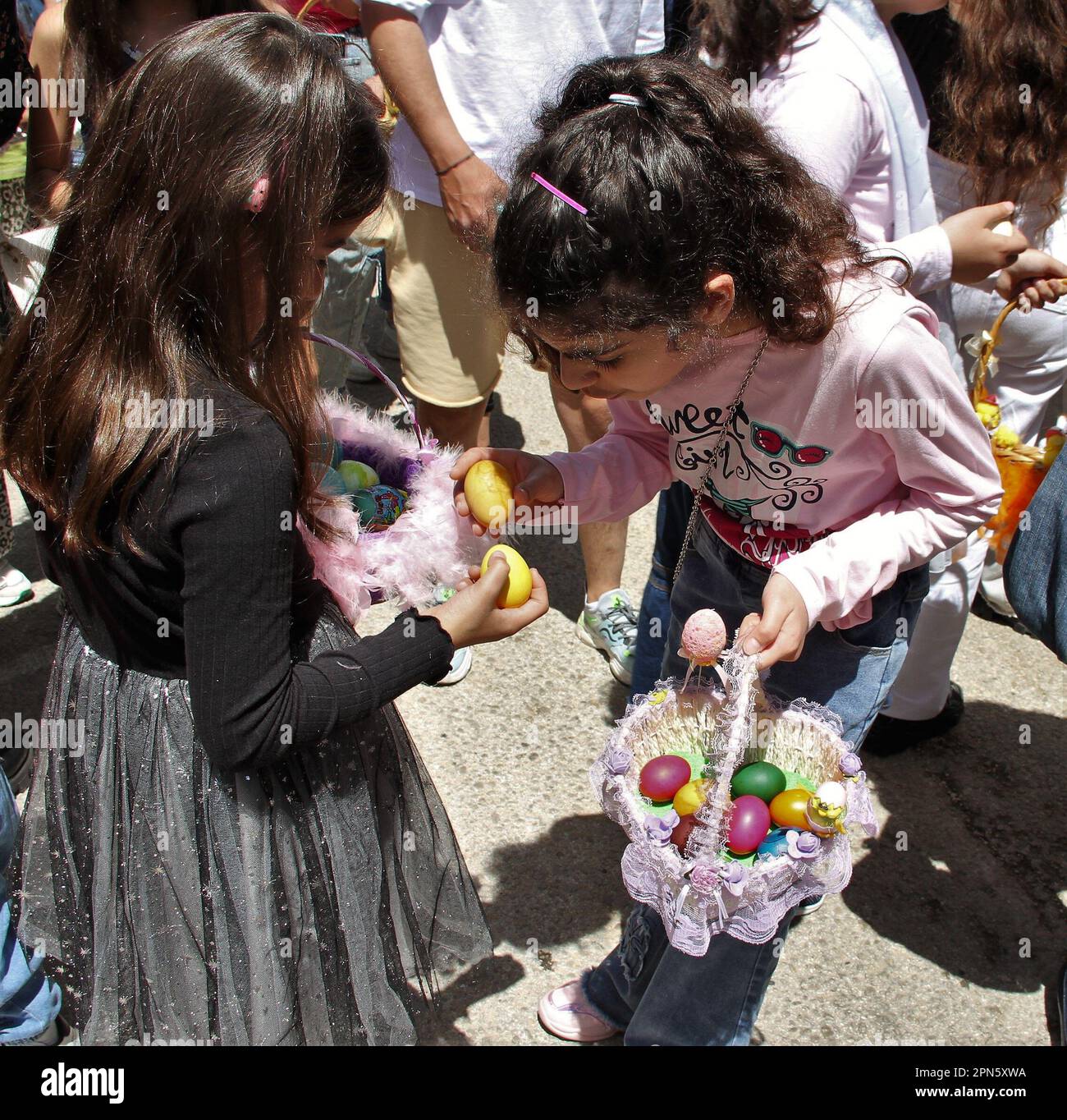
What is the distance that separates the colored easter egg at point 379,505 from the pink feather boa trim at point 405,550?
0.04 metres

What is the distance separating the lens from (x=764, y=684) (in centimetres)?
183

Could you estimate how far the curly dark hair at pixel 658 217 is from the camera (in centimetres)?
139

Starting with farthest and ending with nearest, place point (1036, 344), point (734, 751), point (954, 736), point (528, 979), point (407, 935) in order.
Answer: point (954, 736) < point (1036, 344) < point (528, 979) < point (407, 935) < point (734, 751)

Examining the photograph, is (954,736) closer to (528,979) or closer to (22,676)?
(528,979)

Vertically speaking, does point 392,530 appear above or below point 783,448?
below

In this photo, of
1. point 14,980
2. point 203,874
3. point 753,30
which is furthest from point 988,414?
point 14,980

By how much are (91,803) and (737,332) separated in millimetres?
1237

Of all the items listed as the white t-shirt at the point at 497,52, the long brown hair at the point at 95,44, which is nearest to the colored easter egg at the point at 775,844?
the white t-shirt at the point at 497,52

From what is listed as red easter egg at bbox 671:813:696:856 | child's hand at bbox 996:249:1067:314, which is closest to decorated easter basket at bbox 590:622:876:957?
red easter egg at bbox 671:813:696:856

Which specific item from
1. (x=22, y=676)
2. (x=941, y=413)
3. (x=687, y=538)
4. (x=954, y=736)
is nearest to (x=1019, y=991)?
(x=954, y=736)

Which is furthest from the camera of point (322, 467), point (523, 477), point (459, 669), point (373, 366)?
point (459, 669)

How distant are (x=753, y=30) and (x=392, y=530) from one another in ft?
4.05

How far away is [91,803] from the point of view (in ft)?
5.49

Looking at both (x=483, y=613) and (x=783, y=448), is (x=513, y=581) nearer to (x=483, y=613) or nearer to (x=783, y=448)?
(x=483, y=613)
